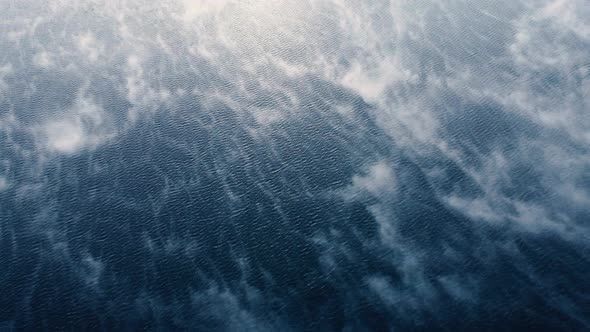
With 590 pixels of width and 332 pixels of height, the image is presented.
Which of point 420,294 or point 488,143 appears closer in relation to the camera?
point 420,294

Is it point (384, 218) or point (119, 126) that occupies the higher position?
point (119, 126)

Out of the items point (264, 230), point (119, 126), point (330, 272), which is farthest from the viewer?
point (119, 126)

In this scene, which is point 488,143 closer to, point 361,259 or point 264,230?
point 361,259

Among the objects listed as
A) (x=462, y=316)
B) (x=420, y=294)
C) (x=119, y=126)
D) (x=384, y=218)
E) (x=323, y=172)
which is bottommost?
(x=462, y=316)

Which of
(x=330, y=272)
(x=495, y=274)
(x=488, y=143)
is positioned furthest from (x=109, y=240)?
(x=488, y=143)

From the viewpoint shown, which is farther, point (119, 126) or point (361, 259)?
point (119, 126)

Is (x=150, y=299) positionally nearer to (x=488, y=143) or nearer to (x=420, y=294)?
(x=420, y=294)

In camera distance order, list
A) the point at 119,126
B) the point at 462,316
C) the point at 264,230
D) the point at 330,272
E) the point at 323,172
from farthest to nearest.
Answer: the point at 119,126 → the point at 323,172 → the point at 264,230 → the point at 330,272 → the point at 462,316

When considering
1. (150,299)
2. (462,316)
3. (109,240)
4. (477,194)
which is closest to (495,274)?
(462,316)

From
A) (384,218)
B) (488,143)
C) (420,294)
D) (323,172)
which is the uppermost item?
(323,172)
